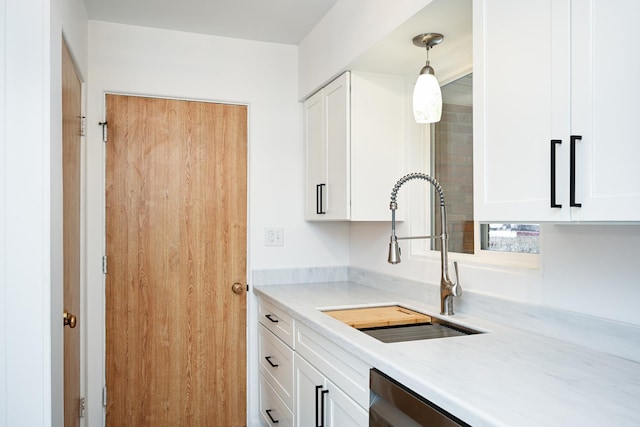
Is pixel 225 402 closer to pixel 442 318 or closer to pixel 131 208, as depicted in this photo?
pixel 131 208

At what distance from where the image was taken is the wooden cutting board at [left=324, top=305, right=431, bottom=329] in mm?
1940

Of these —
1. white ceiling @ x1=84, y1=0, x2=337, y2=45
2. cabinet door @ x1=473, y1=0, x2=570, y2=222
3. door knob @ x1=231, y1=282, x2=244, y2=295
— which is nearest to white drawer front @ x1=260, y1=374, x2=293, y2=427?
door knob @ x1=231, y1=282, x2=244, y2=295

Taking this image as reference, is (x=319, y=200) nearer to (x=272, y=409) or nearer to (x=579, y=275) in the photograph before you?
(x=272, y=409)

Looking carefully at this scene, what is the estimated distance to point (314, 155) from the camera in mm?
2844

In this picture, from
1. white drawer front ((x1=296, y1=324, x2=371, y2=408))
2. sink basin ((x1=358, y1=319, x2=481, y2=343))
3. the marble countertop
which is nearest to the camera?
the marble countertop

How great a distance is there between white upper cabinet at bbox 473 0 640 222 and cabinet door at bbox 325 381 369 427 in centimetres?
70

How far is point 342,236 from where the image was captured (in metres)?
3.10

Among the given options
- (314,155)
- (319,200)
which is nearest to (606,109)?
(319,200)

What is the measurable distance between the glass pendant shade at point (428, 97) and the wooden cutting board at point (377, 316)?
32.3 inches

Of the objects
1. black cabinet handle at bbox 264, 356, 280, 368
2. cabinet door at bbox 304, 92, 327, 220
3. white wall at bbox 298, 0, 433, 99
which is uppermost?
white wall at bbox 298, 0, 433, 99

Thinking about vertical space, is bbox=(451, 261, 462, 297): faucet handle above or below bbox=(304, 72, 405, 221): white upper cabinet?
below

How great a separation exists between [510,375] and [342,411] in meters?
0.65

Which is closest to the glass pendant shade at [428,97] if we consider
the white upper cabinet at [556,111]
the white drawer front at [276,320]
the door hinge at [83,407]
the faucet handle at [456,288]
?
the white upper cabinet at [556,111]
